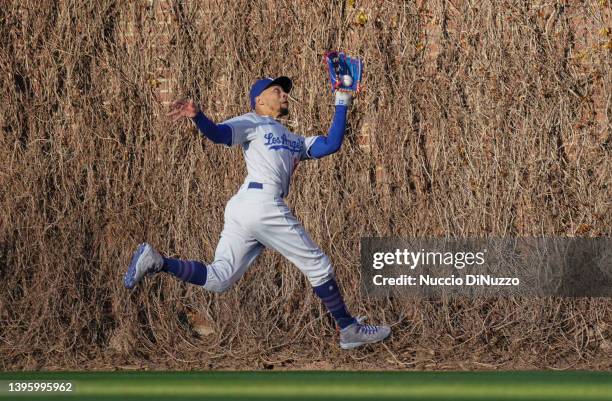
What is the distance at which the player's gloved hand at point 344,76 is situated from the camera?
270 inches

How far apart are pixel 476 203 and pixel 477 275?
0.46 m

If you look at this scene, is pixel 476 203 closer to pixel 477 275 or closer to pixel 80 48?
pixel 477 275

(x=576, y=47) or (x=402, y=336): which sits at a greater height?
(x=576, y=47)

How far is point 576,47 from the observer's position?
7.41 m

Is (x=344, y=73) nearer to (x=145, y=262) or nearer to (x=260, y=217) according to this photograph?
(x=260, y=217)

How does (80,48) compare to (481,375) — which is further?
(80,48)

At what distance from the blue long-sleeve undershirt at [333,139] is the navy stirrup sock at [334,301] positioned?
0.77 meters

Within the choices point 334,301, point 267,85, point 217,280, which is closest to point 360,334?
point 334,301

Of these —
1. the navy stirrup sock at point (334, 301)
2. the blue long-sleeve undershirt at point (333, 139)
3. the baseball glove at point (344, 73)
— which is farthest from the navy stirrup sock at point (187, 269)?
the baseball glove at point (344, 73)

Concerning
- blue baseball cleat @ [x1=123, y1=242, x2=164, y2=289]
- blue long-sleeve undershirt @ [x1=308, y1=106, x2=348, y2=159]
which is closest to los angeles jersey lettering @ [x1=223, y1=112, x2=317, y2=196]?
blue long-sleeve undershirt @ [x1=308, y1=106, x2=348, y2=159]

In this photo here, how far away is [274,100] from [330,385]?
1.75 meters

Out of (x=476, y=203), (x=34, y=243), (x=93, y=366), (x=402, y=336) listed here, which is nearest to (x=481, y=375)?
(x=402, y=336)

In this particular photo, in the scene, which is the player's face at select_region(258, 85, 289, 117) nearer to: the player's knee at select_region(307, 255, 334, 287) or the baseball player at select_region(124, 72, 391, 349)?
the baseball player at select_region(124, 72, 391, 349)

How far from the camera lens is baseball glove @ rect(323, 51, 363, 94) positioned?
273 inches
